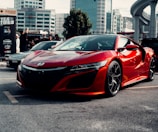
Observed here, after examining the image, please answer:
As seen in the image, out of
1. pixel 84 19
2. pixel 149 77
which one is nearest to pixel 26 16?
pixel 84 19

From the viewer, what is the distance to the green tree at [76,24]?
190ft

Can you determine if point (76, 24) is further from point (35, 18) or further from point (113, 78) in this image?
point (35, 18)

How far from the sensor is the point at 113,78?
5.86m

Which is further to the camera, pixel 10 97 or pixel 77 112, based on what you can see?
pixel 10 97

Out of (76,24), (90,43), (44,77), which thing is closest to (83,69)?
(44,77)

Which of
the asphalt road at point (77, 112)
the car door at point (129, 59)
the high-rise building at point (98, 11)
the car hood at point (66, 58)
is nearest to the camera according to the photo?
the asphalt road at point (77, 112)

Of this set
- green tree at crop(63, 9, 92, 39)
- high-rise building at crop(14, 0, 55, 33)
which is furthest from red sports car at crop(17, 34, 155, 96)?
high-rise building at crop(14, 0, 55, 33)

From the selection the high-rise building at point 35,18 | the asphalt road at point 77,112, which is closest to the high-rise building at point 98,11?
the high-rise building at point 35,18

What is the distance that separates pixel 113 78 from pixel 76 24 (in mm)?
52441

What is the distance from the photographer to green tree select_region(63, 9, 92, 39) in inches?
2280

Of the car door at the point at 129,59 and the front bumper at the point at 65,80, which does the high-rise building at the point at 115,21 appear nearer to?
the car door at the point at 129,59

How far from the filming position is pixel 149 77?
8023 millimetres

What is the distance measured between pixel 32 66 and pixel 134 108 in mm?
1914

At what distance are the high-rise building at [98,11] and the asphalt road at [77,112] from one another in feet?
555
